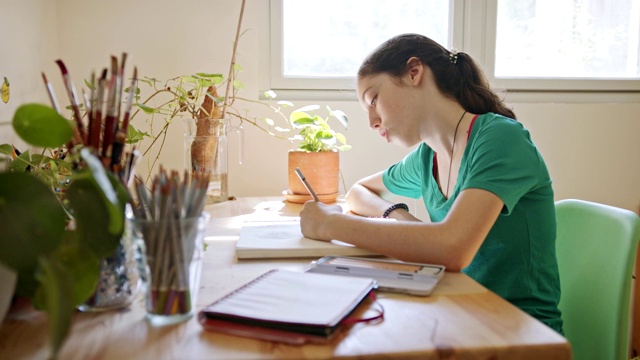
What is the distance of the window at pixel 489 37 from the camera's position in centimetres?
206

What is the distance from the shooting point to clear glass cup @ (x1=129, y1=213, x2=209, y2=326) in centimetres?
64

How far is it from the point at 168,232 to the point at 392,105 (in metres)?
0.81

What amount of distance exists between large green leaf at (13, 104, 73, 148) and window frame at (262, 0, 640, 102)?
1.43m

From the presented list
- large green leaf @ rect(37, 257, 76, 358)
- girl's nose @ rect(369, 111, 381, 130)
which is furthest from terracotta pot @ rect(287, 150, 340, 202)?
large green leaf @ rect(37, 257, 76, 358)

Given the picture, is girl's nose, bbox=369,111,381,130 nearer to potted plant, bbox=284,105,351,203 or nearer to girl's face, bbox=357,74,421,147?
girl's face, bbox=357,74,421,147

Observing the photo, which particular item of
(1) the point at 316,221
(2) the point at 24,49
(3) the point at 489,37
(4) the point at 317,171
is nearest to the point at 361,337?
(1) the point at 316,221

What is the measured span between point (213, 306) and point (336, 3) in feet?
5.28

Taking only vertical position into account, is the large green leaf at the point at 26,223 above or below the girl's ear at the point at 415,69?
below

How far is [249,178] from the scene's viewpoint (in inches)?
78.5

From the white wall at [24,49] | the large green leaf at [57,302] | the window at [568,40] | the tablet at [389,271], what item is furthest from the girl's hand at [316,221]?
the window at [568,40]

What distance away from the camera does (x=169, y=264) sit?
2.11ft

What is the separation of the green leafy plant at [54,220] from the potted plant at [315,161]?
39.7 inches

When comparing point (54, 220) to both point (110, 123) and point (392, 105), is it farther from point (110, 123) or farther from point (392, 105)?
point (392, 105)

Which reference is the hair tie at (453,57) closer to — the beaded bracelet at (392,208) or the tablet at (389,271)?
the beaded bracelet at (392,208)
